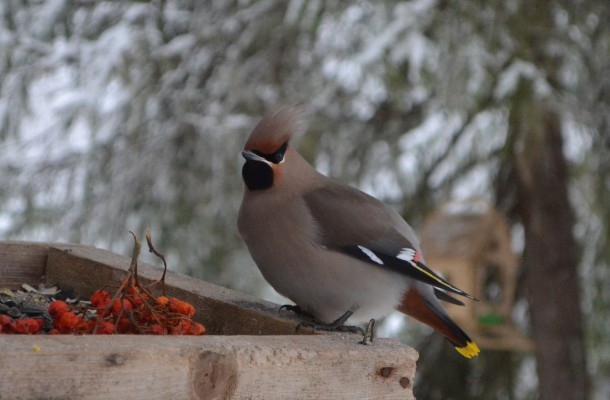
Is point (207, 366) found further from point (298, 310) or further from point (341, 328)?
point (298, 310)

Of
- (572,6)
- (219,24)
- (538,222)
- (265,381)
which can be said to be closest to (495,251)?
(538,222)

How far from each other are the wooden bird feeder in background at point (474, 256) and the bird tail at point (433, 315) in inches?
85.6

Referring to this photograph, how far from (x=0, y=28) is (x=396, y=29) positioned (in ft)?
6.22

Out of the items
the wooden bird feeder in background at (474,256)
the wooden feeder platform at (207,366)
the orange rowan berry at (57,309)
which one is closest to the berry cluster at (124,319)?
the orange rowan berry at (57,309)

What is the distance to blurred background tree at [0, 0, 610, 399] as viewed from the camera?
4109 millimetres

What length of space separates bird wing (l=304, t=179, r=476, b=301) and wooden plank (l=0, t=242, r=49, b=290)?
2.40 feet

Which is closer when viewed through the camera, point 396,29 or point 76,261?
point 76,261

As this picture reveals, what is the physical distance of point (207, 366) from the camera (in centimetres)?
163

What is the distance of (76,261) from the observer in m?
2.60

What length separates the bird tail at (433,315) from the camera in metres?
2.63

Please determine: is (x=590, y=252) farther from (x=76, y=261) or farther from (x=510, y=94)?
(x=76, y=261)

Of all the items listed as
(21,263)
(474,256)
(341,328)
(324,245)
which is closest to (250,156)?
(324,245)

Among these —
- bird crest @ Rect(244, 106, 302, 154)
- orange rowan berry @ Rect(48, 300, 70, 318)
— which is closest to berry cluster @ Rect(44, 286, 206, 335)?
orange rowan berry @ Rect(48, 300, 70, 318)

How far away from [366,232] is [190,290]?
51 centimetres
